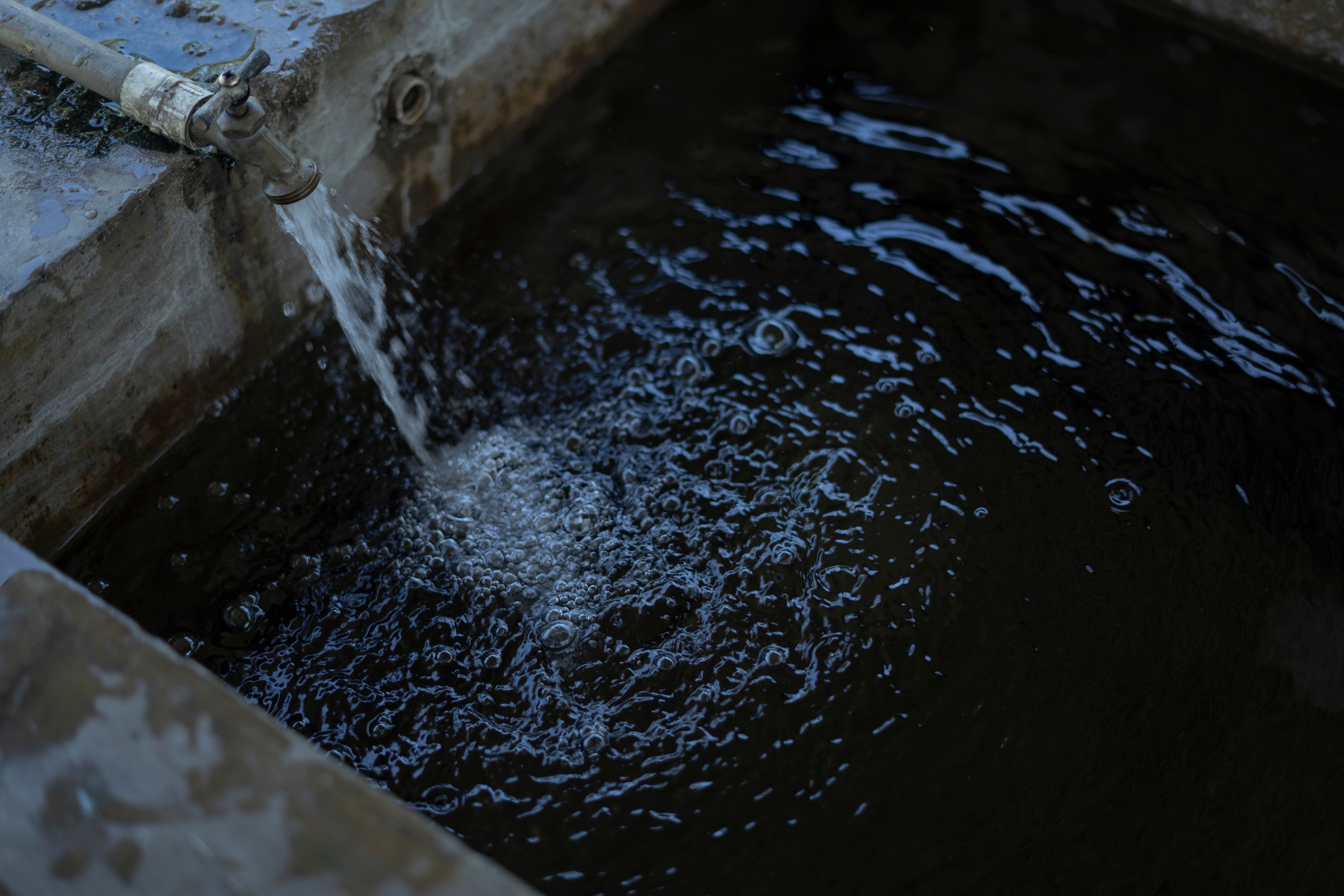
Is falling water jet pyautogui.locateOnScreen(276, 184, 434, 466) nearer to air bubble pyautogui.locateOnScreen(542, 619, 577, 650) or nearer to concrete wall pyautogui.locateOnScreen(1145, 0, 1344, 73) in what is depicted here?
air bubble pyautogui.locateOnScreen(542, 619, 577, 650)

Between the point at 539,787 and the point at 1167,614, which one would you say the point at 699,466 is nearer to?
the point at 539,787

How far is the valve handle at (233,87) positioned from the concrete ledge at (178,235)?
8.8 inches

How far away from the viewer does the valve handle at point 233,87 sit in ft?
4.43

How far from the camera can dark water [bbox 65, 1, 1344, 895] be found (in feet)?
4.87

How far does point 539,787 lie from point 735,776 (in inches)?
10.9

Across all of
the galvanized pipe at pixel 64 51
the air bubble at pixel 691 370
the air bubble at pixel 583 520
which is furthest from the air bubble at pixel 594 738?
the galvanized pipe at pixel 64 51

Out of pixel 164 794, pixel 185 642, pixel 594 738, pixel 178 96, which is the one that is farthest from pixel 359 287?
pixel 164 794

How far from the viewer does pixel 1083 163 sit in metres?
2.30

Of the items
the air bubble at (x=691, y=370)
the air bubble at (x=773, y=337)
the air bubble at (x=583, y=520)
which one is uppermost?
the air bubble at (x=773, y=337)

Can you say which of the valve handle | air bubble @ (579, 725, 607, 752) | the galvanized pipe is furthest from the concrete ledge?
air bubble @ (579, 725, 607, 752)

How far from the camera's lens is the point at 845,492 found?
1806 mm

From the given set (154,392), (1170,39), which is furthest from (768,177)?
(154,392)

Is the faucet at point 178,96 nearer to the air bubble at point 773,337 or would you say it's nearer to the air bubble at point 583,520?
the air bubble at point 583,520

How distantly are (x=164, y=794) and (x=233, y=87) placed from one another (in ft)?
3.15
